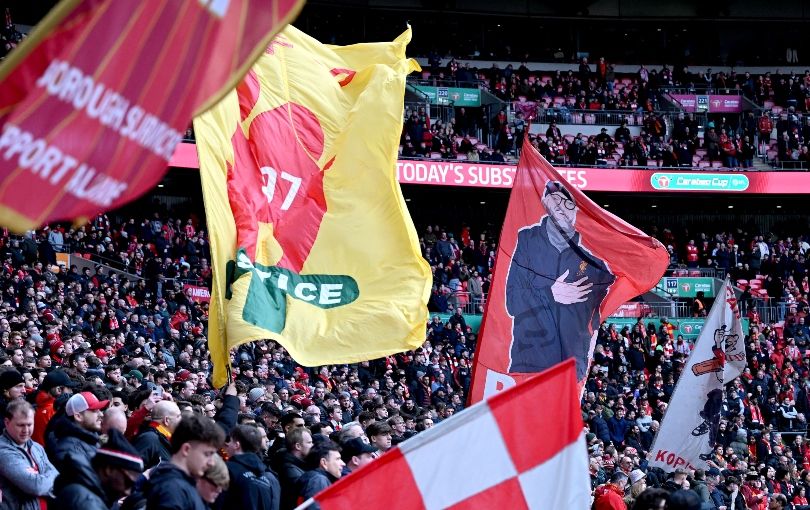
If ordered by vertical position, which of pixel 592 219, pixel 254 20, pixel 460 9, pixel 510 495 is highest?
pixel 460 9

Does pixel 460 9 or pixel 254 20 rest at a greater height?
pixel 460 9

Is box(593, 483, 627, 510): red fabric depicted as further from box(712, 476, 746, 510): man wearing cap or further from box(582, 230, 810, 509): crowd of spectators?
box(712, 476, 746, 510): man wearing cap

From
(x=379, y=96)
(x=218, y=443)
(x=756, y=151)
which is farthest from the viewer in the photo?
(x=756, y=151)

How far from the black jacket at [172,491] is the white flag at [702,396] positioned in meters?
10.6

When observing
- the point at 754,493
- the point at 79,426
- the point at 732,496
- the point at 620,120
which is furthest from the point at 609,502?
the point at 620,120

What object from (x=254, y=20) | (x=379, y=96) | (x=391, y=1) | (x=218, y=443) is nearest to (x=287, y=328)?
(x=379, y=96)

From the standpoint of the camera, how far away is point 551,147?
3419 cm

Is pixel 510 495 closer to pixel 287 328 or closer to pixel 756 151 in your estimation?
pixel 287 328

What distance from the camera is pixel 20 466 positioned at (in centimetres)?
619

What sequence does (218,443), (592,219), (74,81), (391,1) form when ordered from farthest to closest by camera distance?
(391,1) → (592,219) → (218,443) → (74,81)

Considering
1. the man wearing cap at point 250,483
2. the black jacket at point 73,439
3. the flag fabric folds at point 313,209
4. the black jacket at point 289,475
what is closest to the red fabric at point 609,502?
the flag fabric folds at point 313,209

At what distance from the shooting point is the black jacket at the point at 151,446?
671 centimetres

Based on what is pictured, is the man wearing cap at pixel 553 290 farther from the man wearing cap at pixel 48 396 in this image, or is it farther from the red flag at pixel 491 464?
the red flag at pixel 491 464

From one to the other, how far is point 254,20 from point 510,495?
7.04 ft
